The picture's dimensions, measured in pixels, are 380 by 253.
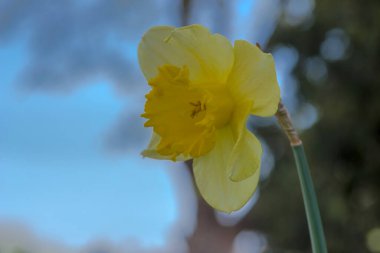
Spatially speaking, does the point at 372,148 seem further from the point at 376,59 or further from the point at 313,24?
the point at 313,24

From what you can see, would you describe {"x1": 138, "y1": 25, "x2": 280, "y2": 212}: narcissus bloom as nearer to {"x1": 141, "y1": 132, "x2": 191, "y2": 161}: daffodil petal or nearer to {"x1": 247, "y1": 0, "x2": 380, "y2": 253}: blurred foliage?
{"x1": 141, "y1": 132, "x2": 191, "y2": 161}: daffodil petal

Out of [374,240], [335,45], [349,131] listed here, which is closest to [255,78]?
[349,131]

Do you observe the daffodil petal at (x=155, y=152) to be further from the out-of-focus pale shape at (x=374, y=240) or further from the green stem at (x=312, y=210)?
the out-of-focus pale shape at (x=374, y=240)

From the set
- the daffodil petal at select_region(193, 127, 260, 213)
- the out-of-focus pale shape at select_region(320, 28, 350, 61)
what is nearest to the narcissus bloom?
the daffodil petal at select_region(193, 127, 260, 213)

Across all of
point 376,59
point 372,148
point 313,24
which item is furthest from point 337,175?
point 313,24

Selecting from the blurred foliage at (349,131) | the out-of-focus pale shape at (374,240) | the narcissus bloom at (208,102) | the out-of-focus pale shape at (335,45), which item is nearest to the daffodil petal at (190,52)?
the narcissus bloom at (208,102)

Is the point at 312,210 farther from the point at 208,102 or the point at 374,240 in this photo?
the point at 374,240
